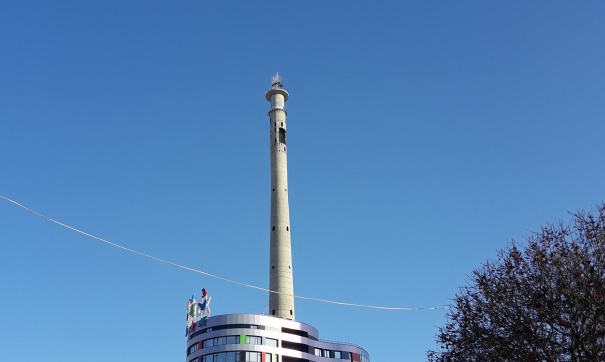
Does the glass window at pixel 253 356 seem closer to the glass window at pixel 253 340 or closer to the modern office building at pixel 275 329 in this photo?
the modern office building at pixel 275 329

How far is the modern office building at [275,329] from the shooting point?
87688 mm

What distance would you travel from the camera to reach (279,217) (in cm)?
10512

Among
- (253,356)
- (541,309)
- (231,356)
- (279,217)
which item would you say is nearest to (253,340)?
(253,356)

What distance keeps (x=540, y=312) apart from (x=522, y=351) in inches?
79.6

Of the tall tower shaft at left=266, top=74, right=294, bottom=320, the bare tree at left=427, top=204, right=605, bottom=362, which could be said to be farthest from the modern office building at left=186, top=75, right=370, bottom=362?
the bare tree at left=427, top=204, right=605, bottom=362

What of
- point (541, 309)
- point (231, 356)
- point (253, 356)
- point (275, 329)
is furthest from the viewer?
point (275, 329)

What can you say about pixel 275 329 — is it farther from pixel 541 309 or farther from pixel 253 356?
pixel 541 309

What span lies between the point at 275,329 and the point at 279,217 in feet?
68.6

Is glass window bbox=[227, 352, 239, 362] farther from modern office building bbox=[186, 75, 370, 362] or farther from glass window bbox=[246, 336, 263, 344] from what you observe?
glass window bbox=[246, 336, 263, 344]

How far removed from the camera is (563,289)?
25.2 meters

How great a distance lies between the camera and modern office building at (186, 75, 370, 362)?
87.7m

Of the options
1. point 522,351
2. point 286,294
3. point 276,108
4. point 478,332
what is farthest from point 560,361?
point 276,108

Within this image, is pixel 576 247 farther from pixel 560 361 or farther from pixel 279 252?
pixel 279 252

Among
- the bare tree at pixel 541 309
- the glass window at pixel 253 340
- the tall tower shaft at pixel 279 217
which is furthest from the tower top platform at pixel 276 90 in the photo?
the bare tree at pixel 541 309
